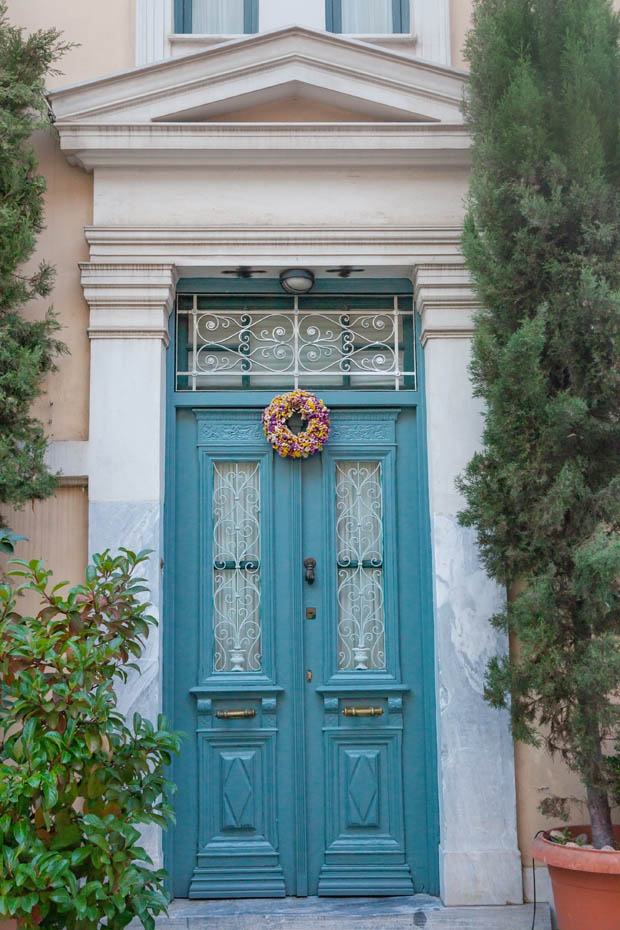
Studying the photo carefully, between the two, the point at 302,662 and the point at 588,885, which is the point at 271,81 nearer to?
the point at 302,662

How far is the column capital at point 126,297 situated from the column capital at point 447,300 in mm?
1416

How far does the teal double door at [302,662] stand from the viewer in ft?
17.8

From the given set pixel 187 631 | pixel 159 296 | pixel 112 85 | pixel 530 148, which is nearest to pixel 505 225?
pixel 530 148

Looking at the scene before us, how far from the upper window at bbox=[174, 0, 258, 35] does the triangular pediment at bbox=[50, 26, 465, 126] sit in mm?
589

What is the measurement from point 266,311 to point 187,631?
1.85 m

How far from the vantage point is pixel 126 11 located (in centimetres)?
588

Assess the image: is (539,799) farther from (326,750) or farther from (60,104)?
(60,104)

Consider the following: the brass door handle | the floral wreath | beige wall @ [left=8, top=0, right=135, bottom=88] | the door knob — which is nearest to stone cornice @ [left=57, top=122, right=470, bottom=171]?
beige wall @ [left=8, top=0, right=135, bottom=88]

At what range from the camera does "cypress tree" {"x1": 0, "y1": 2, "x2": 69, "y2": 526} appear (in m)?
4.99

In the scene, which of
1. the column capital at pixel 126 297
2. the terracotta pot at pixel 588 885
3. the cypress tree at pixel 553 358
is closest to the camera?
the terracotta pot at pixel 588 885

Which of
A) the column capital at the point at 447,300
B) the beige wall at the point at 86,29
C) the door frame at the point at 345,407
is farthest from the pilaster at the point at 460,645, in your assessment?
the beige wall at the point at 86,29

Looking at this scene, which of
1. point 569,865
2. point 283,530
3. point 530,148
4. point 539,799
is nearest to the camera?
point 569,865

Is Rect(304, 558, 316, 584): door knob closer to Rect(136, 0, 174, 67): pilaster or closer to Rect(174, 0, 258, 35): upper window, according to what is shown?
Rect(136, 0, 174, 67): pilaster

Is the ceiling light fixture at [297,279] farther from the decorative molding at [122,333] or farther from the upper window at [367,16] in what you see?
the upper window at [367,16]
